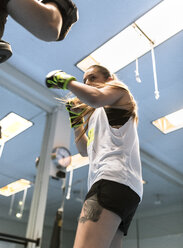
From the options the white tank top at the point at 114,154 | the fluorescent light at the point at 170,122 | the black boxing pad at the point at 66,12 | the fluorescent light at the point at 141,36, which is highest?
the fluorescent light at the point at 141,36

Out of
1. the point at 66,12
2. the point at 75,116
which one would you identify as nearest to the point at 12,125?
the point at 75,116

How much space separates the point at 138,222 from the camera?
117 inches

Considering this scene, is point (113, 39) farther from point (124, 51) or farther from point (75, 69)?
point (75, 69)

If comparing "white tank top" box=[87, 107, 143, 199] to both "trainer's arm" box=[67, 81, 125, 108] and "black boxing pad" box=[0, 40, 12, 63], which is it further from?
"black boxing pad" box=[0, 40, 12, 63]

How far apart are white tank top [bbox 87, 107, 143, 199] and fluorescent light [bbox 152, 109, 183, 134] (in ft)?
5.60

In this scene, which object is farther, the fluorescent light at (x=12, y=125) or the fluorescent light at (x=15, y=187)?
the fluorescent light at (x=12, y=125)

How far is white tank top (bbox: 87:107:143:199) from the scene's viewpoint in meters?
0.80

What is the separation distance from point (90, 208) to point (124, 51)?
1471mm

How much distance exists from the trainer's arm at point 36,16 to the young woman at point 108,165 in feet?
1.02

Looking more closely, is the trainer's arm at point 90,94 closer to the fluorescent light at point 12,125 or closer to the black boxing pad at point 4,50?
the black boxing pad at point 4,50

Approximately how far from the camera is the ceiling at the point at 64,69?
1.71 meters

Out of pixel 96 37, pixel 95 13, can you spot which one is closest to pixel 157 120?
pixel 96 37

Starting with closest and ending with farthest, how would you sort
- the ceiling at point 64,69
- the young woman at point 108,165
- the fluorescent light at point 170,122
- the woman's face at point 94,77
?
the young woman at point 108,165 < the woman's face at point 94,77 < the ceiling at point 64,69 < the fluorescent light at point 170,122

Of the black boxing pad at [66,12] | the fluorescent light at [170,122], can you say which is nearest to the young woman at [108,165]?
the black boxing pad at [66,12]
